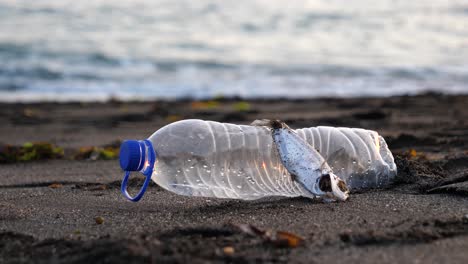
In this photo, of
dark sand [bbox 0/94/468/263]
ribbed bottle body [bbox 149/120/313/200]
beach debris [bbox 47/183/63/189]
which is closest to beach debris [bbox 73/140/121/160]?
dark sand [bbox 0/94/468/263]

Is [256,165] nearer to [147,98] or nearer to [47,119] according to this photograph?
[47,119]

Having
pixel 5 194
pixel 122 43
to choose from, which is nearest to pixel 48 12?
pixel 122 43

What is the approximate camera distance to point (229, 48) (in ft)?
43.5

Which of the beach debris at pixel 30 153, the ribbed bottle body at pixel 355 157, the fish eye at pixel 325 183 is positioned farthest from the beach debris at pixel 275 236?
the beach debris at pixel 30 153

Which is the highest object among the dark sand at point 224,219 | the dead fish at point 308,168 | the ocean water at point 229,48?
the dead fish at point 308,168

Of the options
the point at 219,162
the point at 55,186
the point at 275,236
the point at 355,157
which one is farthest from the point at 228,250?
the point at 55,186

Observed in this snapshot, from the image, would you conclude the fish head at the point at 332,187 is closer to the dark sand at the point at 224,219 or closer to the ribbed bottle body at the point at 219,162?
the dark sand at the point at 224,219

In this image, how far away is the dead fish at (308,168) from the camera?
2754 millimetres

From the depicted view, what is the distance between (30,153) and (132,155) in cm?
233

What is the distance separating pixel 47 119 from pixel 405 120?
3.51 meters

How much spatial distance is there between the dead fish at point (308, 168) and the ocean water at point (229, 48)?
255 inches

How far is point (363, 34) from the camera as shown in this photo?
1546cm

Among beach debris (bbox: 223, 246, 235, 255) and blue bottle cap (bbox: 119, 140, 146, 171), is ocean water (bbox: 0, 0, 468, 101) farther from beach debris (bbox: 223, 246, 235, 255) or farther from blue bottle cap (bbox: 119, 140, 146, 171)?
beach debris (bbox: 223, 246, 235, 255)

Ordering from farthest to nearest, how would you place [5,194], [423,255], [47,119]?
[47,119] < [5,194] < [423,255]
